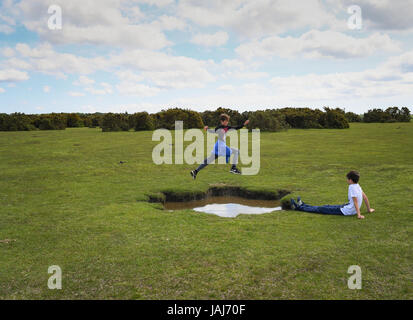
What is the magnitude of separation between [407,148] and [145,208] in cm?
2615

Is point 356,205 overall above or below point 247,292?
above

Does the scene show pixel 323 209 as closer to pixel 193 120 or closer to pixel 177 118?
pixel 193 120

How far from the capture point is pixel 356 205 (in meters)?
11.3

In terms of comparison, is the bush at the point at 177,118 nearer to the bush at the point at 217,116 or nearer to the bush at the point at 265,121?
the bush at the point at 217,116

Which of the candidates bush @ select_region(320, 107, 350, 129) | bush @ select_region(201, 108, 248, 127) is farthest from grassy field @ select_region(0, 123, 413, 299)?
bush @ select_region(320, 107, 350, 129)

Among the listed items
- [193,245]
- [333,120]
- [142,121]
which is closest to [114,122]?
[142,121]

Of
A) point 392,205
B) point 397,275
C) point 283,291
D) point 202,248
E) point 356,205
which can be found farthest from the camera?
point 392,205

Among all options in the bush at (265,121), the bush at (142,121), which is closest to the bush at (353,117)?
the bush at (265,121)

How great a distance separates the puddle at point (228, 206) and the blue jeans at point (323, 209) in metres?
1.73

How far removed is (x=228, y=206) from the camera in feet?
49.4

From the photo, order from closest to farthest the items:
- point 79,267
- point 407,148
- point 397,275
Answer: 1. point 397,275
2. point 79,267
3. point 407,148
